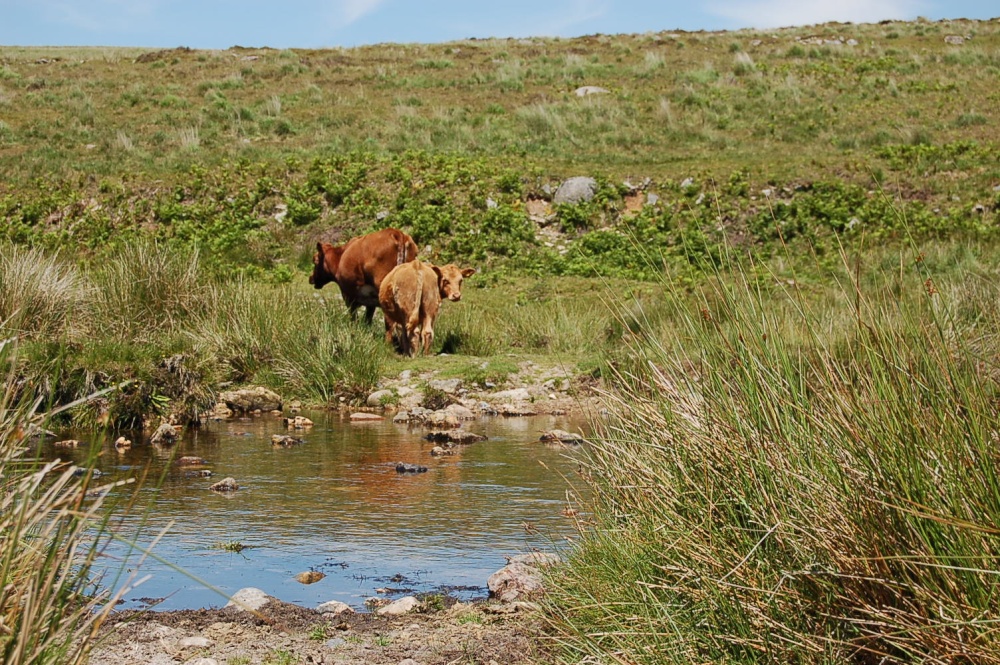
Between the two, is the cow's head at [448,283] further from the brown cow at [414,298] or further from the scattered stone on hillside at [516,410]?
the scattered stone on hillside at [516,410]

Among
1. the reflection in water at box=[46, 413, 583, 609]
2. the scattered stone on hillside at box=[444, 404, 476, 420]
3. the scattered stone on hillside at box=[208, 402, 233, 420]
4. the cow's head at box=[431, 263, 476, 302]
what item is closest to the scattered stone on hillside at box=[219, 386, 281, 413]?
the scattered stone on hillside at box=[208, 402, 233, 420]

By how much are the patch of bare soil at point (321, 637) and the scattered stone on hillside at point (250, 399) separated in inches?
306

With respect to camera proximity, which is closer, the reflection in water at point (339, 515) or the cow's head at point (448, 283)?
the reflection in water at point (339, 515)

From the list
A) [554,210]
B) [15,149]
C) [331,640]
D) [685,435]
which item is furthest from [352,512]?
[15,149]

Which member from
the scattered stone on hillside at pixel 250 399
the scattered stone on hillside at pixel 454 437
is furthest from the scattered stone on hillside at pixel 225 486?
the scattered stone on hillside at pixel 250 399

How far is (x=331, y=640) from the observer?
15.9 feet

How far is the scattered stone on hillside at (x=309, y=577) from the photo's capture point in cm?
596

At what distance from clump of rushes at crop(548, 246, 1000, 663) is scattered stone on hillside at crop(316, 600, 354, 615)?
4.55 ft

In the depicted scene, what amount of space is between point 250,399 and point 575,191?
13.1 metres

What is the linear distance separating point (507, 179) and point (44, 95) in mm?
22307

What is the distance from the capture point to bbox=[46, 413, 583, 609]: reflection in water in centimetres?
600

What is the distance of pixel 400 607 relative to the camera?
5.38 metres

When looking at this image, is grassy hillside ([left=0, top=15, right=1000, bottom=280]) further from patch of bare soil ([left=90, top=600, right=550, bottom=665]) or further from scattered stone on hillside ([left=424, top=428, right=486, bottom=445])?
patch of bare soil ([left=90, top=600, right=550, bottom=665])

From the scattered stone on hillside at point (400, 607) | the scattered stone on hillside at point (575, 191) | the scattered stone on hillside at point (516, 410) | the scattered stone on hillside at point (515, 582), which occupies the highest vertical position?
the scattered stone on hillside at point (575, 191)
